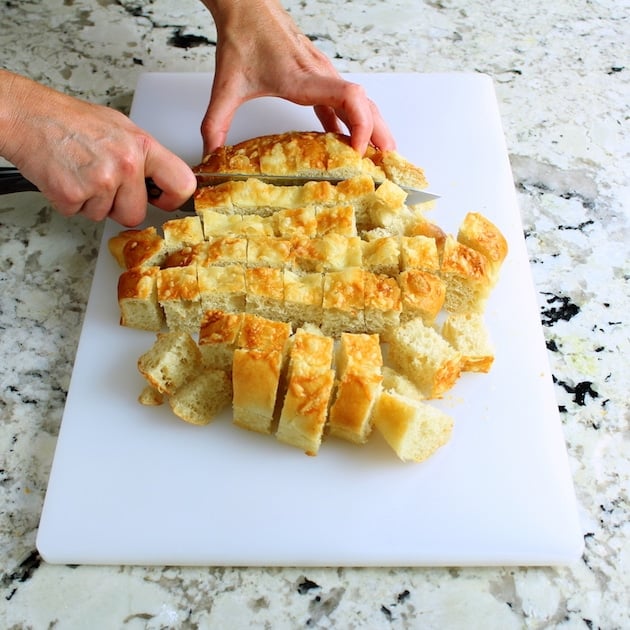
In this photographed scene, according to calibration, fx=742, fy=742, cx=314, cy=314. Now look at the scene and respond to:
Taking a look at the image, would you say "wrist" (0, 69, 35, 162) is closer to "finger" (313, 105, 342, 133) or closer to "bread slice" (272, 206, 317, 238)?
"bread slice" (272, 206, 317, 238)

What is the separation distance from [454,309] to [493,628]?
1045 mm

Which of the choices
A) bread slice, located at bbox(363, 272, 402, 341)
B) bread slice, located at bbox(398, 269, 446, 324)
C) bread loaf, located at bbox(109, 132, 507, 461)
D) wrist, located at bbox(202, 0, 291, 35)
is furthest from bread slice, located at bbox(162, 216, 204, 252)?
wrist, located at bbox(202, 0, 291, 35)

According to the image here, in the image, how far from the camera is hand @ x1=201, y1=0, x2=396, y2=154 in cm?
280

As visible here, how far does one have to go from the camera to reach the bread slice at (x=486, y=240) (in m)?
2.58

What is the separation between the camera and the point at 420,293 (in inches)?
95.7

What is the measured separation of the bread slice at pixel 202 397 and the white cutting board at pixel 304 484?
0.16 ft

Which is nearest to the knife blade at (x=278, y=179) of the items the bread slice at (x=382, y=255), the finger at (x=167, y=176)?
the finger at (x=167, y=176)

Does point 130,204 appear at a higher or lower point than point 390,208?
lower

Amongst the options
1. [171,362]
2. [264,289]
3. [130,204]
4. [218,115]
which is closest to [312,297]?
[264,289]

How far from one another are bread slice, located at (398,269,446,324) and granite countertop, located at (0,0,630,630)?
51 cm

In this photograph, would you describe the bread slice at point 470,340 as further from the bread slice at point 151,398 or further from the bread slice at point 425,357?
the bread slice at point 151,398

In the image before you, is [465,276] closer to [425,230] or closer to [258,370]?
[425,230]

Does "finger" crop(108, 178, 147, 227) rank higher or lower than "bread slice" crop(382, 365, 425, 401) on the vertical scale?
higher

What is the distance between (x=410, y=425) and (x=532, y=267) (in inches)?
41.1
